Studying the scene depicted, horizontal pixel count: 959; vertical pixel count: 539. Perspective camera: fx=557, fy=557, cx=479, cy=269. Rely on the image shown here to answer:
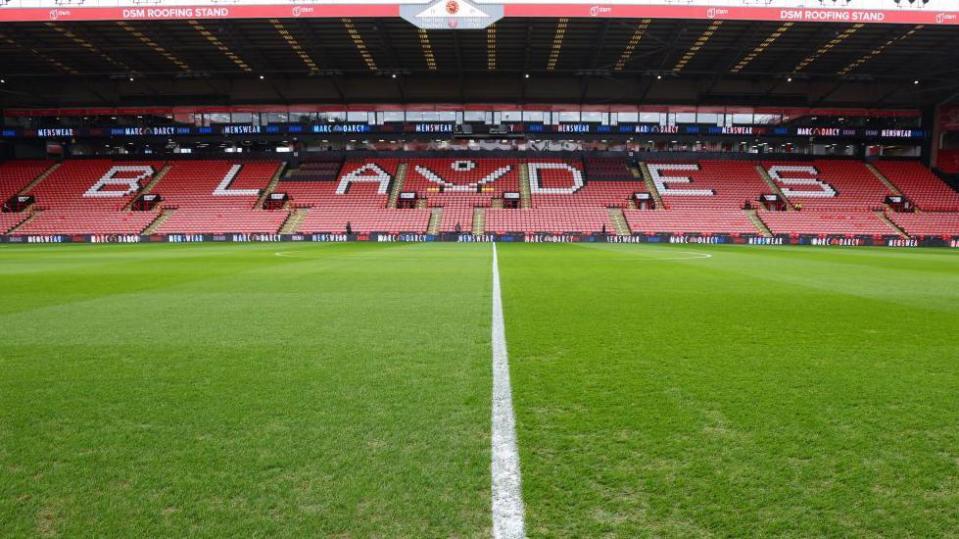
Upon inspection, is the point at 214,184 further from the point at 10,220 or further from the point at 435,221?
the point at 435,221

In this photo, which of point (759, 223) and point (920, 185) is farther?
point (920, 185)

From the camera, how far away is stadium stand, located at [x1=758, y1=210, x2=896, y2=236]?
42594 mm

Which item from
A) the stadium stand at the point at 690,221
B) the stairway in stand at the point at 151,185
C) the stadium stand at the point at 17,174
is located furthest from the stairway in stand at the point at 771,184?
the stadium stand at the point at 17,174

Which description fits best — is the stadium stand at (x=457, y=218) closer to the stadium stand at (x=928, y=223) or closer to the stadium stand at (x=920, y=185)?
the stadium stand at (x=928, y=223)

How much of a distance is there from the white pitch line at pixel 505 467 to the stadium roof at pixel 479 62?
3641 centimetres

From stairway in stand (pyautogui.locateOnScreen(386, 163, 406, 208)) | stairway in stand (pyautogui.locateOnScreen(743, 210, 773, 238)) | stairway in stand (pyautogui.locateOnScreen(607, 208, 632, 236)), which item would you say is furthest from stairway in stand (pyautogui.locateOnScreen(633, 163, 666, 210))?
stairway in stand (pyautogui.locateOnScreen(386, 163, 406, 208))

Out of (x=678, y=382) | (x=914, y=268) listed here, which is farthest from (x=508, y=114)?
(x=678, y=382)

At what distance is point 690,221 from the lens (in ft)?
144

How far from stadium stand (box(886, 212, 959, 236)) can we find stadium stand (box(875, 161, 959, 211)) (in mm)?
1596

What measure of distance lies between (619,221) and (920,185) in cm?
2821

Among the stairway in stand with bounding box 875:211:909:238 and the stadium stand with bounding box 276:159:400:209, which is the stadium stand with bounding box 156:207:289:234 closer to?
the stadium stand with bounding box 276:159:400:209

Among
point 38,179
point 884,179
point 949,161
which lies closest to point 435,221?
point 38,179

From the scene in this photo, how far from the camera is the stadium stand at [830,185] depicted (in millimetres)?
46625

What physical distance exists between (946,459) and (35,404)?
20.9ft
